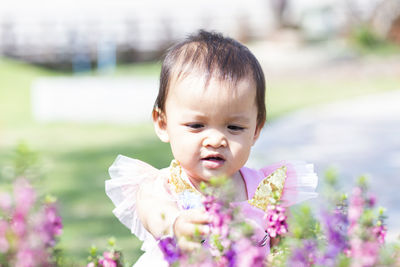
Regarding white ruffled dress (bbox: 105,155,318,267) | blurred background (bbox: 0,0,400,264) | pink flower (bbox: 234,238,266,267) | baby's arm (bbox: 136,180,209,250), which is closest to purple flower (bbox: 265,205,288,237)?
baby's arm (bbox: 136,180,209,250)

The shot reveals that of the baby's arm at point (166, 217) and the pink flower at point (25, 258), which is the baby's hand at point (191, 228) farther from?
the pink flower at point (25, 258)

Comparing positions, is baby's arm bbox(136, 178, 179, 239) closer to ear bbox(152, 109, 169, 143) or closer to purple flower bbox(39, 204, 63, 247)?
ear bbox(152, 109, 169, 143)

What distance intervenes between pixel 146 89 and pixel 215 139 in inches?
343

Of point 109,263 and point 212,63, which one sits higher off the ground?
point 212,63

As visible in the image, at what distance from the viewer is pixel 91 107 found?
11133 mm

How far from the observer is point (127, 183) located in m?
2.68

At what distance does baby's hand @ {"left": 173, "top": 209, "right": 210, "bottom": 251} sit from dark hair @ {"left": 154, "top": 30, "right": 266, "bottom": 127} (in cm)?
61

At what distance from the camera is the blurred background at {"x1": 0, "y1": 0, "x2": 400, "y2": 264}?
6727mm

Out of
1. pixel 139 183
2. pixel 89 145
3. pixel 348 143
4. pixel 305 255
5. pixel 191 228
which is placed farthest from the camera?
pixel 89 145

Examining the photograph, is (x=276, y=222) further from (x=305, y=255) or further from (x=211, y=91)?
(x=211, y=91)

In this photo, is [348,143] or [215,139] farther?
[348,143]

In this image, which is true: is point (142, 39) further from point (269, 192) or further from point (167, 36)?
point (269, 192)

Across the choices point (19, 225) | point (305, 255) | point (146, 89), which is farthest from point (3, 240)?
point (146, 89)

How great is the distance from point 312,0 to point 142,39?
8.23 meters
